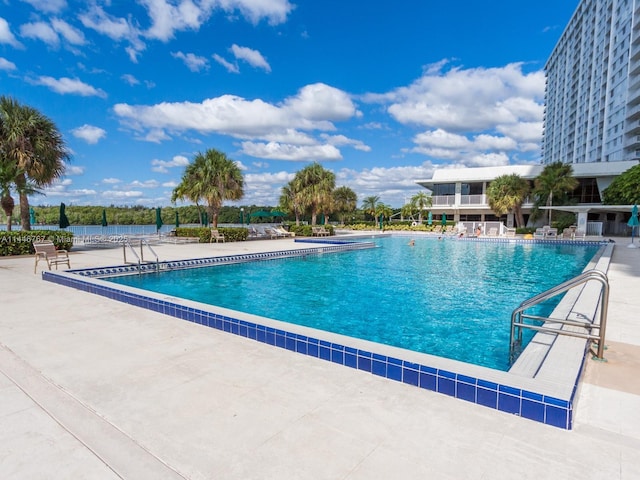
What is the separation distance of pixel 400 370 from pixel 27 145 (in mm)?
15368

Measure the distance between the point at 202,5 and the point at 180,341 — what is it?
14579 mm

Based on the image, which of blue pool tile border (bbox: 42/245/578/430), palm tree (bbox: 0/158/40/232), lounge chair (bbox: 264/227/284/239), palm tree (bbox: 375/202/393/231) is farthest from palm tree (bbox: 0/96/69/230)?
palm tree (bbox: 375/202/393/231)

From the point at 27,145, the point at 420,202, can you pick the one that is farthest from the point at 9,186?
the point at 420,202

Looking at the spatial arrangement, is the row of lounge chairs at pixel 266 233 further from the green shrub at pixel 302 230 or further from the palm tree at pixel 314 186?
the palm tree at pixel 314 186

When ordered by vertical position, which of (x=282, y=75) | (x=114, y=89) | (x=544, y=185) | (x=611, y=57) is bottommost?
(x=544, y=185)

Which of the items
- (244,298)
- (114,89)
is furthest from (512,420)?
(114,89)

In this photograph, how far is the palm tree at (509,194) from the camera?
1145 inches

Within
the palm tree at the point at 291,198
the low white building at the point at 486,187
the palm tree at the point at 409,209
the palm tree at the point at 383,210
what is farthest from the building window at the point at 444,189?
the palm tree at the point at 291,198

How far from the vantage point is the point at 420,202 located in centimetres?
3741

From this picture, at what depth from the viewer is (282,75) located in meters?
23.4

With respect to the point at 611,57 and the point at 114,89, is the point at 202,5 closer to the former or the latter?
the point at 114,89

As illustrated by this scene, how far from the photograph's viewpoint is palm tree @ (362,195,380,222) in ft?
140

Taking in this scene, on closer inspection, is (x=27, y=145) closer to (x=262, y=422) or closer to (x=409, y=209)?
(x=262, y=422)

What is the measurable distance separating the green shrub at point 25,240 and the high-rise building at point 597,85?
5476 cm
